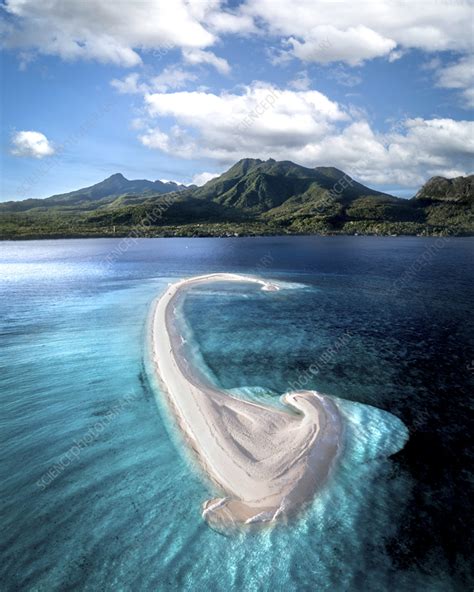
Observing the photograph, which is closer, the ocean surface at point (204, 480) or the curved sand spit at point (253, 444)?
the ocean surface at point (204, 480)

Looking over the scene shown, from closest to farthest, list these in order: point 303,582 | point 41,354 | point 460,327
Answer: point 303,582
point 41,354
point 460,327

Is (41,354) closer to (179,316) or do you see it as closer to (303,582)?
(179,316)

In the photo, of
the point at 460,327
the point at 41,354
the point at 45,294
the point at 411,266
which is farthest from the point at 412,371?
the point at 411,266

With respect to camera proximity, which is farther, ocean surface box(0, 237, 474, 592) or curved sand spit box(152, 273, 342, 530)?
curved sand spit box(152, 273, 342, 530)

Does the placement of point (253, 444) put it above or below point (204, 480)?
above
